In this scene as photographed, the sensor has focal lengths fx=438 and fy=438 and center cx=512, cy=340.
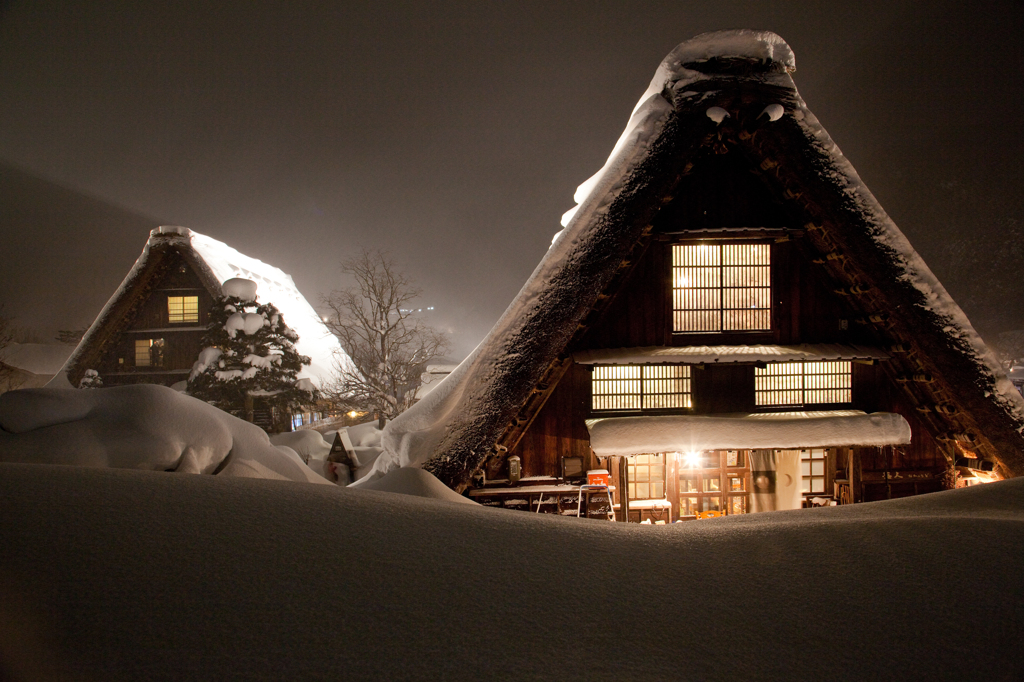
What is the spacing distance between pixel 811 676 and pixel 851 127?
7805 centimetres

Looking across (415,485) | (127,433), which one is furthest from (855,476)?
(127,433)

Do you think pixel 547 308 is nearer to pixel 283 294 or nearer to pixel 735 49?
pixel 735 49

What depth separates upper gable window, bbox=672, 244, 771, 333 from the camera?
6789 mm

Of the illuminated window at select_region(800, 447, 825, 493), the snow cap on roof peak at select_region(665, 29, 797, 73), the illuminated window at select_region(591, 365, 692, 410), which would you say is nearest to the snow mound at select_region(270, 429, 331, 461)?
the illuminated window at select_region(591, 365, 692, 410)

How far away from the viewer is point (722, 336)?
6.80m

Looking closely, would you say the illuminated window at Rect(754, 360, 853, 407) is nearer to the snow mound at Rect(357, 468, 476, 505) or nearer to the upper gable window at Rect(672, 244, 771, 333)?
the upper gable window at Rect(672, 244, 771, 333)

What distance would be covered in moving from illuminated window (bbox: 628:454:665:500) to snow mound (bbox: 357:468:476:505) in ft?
11.8

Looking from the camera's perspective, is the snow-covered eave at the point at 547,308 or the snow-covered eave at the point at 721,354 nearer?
the snow-covered eave at the point at 547,308

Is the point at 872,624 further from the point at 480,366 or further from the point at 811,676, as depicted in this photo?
the point at 480,366

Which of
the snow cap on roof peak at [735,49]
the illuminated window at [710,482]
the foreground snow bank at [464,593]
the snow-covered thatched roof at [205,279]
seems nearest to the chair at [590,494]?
the illuminated window at [710,482]

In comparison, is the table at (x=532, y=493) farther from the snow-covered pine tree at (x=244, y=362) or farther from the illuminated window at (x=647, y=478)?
the snow-covered pine tree at (x=244, y=362)

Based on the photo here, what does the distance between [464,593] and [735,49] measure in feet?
22.7

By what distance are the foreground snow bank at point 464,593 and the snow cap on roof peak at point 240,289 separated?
36.1 ft

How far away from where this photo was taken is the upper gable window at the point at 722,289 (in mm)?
A: 6789
